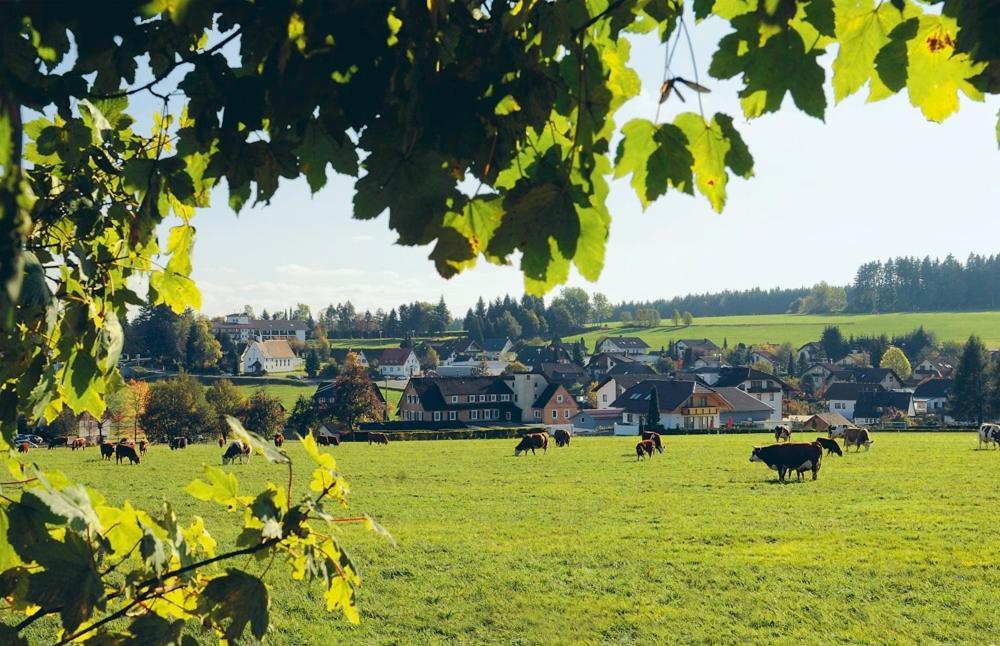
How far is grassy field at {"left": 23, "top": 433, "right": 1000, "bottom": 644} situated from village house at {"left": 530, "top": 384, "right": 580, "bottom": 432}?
47.5 m

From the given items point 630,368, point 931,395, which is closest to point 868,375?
point 931,395

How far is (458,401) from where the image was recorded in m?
70.2

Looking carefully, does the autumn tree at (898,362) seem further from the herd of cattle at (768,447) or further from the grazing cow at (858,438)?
the grazing cow at (858,438)

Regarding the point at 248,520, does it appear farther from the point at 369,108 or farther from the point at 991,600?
the point at 991,600

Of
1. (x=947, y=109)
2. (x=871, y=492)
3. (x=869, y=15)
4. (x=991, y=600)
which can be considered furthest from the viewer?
(x=871, y=492)

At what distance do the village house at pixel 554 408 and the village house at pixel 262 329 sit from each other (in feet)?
268

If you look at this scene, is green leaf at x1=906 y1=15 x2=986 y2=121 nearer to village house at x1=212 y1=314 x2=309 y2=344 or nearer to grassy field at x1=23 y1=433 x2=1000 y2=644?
grassy field at x1=23 y1=433 x2=1000 y2=644

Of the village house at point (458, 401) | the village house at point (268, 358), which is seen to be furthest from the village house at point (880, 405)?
the village house at point (268, 358)

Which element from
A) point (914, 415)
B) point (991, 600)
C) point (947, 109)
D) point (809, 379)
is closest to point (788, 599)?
point (991, 600)

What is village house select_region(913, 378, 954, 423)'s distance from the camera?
85.8m

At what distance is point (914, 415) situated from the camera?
77.7 meters

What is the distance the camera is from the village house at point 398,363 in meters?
113

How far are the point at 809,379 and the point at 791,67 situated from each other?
354 ft

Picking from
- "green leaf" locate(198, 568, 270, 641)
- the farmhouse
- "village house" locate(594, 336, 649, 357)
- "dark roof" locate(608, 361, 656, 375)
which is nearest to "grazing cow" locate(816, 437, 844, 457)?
"green leaf" locate(198, 568, 270, 641)
